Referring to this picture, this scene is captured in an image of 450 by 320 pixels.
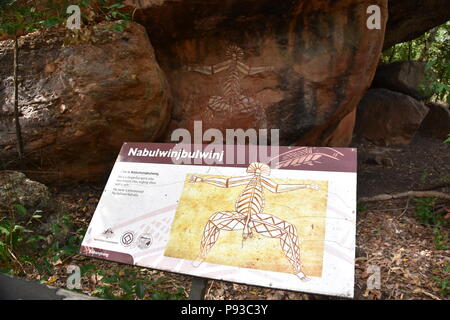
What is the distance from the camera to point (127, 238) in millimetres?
1923

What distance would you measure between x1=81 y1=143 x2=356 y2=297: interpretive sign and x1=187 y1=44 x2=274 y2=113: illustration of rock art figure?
1.67 meters

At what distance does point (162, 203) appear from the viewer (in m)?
1.97

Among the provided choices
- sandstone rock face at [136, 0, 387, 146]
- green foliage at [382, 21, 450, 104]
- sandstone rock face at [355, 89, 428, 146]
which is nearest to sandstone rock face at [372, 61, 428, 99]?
green foliage at [382, 21, 450, 104]

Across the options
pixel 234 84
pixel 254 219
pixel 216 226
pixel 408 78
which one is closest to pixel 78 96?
pixel 234 84

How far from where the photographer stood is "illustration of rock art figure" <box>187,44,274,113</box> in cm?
371

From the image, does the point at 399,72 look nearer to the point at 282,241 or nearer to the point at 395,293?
the point at 395,293

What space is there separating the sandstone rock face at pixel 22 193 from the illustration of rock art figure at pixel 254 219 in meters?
1.75

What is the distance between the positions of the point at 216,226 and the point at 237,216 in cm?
12

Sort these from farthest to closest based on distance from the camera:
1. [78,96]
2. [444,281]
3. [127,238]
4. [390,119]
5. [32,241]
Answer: [390,119]
[78,96]
[32,241]
[444,281]
[127,238]

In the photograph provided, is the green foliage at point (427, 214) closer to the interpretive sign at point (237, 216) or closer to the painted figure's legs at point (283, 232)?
the interpretive sign at point (237, 216)

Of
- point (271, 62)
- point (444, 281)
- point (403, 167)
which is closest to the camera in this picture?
point (444, 281)

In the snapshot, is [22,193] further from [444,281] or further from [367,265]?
[444,281]

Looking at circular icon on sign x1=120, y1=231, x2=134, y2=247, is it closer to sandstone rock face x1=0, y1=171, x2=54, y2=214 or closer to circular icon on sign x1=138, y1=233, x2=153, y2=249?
circular icon on sign x1=138, y1=233, x2=153, y2=249

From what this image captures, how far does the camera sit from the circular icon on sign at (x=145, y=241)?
6.08 ft
